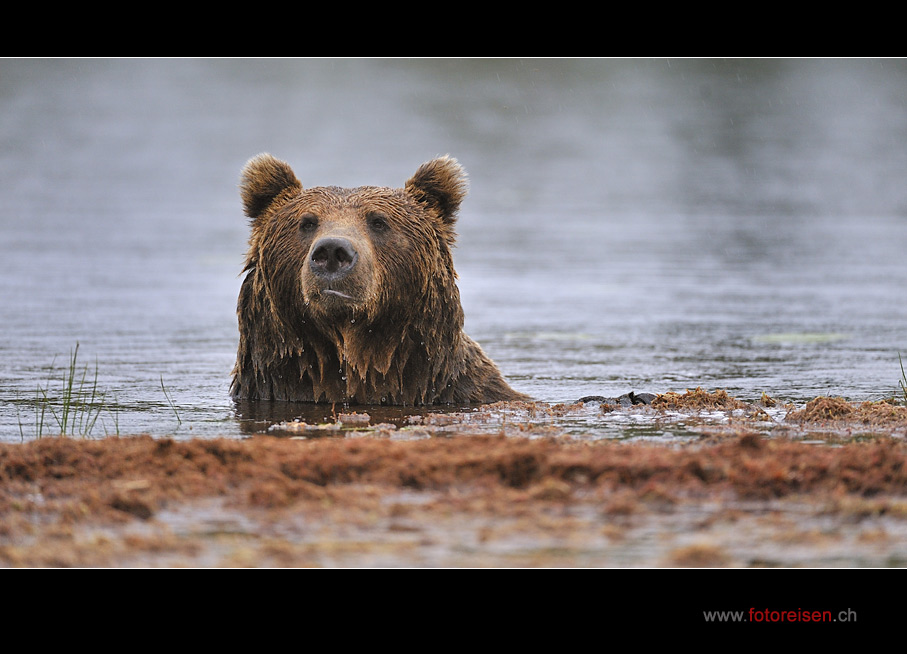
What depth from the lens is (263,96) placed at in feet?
155

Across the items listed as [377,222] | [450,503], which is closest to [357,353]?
[377,222]

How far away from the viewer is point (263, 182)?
8.27 metres

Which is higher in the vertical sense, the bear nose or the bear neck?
the bear nose

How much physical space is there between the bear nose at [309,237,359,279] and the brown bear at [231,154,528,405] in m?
0.13

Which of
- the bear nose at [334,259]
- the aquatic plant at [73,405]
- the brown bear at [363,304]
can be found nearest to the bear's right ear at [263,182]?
the brown bear at [363,304]

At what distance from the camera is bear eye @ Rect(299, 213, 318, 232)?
25.4 feet

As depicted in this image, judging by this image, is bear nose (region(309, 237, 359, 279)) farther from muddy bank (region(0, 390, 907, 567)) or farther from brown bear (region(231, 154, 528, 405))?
muddy bank (region(0, 390, 907, 567))

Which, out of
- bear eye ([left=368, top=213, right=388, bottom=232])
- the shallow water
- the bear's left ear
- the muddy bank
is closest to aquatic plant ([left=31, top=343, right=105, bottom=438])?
the shallow water

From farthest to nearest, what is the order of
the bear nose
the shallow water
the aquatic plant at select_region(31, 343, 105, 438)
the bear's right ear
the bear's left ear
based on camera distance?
the shallow water, the bear's left ear, the bear's right ear, the aquatic plant at select_region(31, 343, 105, 438), the bear nose

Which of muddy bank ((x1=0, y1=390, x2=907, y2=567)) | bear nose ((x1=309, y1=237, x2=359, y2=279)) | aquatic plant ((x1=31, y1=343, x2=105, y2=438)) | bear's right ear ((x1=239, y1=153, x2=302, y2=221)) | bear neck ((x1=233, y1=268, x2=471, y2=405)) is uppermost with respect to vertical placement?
bear's right ear ((x1=239, y1=153, x2=302, y2=221))

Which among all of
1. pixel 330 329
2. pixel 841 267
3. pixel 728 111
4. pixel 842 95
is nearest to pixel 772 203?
pixel 841 267
